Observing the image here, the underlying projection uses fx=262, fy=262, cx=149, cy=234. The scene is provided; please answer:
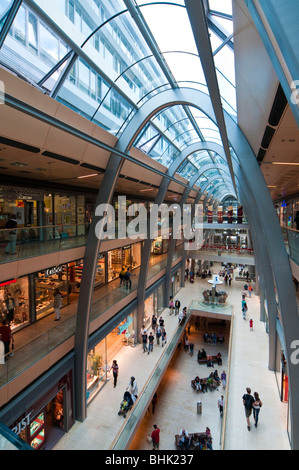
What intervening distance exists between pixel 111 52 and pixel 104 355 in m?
13.5

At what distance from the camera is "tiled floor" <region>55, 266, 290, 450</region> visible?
31.5ft

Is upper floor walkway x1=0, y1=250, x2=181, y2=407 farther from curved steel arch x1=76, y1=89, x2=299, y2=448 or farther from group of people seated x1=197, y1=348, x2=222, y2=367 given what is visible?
group of people seated x1=197, y1=348, x2=222, y2=367

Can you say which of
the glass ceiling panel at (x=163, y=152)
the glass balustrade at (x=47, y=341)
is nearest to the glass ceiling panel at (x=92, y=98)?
the glass ceiling panel at (x=163, y=152)

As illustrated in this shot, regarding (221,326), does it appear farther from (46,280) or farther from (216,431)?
(46,280)

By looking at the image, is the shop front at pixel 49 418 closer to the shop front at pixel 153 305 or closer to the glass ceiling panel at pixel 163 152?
the shop front at pixel 153 305

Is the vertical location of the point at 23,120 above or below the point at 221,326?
above

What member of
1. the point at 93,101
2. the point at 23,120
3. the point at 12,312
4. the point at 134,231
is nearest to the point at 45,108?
the point at 23,120

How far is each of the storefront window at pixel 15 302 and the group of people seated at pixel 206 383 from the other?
35.0 ft

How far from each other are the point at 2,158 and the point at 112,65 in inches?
184

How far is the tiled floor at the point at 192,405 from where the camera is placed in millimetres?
9602

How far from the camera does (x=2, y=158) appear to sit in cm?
831

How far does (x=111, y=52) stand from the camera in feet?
26.9

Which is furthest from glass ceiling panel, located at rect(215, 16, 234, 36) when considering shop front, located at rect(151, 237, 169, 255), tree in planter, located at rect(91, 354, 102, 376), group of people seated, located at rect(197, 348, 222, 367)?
shop front, located at rect(151, 237, 169, 255)

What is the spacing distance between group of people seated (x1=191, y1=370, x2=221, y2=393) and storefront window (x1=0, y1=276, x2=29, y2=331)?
10657mm
